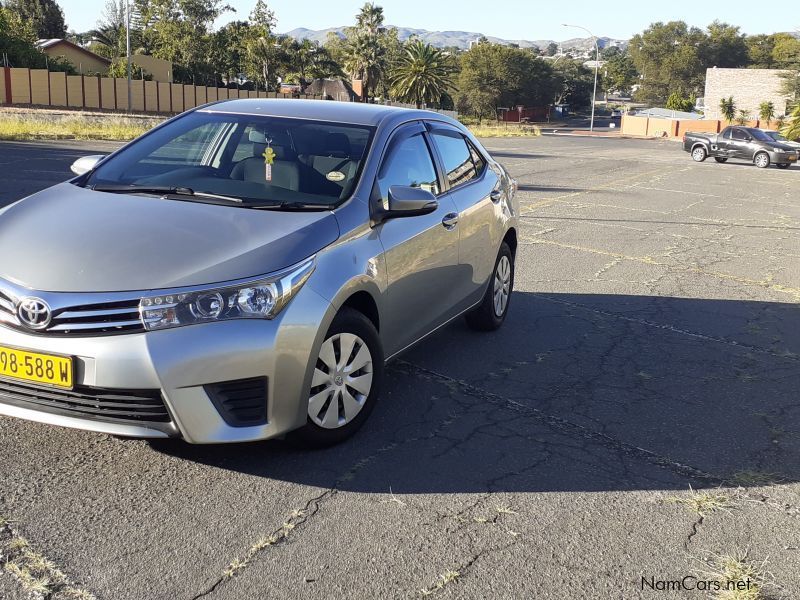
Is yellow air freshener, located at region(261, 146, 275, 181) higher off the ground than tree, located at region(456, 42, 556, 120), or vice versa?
tree, located at region(456, 42, 556, 120)

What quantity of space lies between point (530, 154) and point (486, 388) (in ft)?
100

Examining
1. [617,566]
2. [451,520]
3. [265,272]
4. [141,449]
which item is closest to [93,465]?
[141,449]

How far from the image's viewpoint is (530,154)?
115ft

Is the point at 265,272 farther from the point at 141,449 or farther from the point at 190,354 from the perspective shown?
the point at 141,449

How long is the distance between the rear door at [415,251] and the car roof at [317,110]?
0.47 feet

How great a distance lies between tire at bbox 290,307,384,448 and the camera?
4.16 metres

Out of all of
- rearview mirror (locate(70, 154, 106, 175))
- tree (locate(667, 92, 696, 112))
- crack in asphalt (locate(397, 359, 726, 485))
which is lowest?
crack in asphalt (locate(397, 359, 726, 485))

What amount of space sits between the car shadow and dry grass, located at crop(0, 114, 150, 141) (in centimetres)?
2278

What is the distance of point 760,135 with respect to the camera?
3478 cm

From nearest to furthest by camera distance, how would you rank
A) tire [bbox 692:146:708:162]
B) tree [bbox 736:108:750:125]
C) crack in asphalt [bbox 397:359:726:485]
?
1. crack in asphalt [bbox 397:359:726:485]
2. tire [bbox 692:146:708:162]
3. tree [bbox 736:108:750:125]

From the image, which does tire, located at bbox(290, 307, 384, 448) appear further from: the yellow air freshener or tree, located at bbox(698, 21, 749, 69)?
tree, located at bbox(698, 21, 749, 69)

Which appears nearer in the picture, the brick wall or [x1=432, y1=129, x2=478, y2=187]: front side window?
[x1=432, y1=129, x2=478, y2=187]: front side window

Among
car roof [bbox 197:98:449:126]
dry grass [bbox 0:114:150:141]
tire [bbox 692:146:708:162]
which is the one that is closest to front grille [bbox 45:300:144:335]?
car roof [bbox 197:98:449:126]

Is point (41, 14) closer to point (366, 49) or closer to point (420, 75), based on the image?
point (366, 49)
